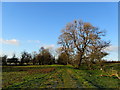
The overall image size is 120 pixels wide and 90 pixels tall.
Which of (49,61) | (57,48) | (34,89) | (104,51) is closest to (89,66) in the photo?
(104,51)

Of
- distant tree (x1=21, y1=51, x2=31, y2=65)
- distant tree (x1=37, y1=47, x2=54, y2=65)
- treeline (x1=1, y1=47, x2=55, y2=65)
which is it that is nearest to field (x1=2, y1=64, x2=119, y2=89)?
distant tree (x1=37, y1=47, x2=54, y2=65)

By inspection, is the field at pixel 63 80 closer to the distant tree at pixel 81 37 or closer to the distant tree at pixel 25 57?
the distant tree at pixel 81 37

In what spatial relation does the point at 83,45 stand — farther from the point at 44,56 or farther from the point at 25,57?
the point at 25,57

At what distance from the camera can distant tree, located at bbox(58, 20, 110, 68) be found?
21062 mm

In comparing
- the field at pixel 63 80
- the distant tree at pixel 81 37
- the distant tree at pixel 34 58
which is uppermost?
the distant tree at pixel 81 37

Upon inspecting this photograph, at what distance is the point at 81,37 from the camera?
22.2m

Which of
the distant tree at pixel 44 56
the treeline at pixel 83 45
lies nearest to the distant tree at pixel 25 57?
the distant tree at pixel 44 56

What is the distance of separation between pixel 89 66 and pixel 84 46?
11.9ft

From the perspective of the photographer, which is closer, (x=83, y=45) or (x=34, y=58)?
(x=83, y=45)

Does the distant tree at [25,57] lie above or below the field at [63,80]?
below

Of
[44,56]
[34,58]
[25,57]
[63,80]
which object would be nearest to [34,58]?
[34,58]

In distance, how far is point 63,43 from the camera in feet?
81.7

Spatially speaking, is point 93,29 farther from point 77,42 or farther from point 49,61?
point 49,61

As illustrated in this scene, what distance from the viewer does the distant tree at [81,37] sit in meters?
21.1
